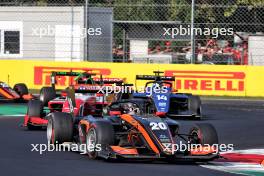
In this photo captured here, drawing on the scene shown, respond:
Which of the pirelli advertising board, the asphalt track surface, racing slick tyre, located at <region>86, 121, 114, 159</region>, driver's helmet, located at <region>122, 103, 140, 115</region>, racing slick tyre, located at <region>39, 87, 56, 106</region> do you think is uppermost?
the pirelli advertising board

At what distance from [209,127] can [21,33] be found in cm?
1850

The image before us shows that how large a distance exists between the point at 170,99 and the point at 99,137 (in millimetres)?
7746

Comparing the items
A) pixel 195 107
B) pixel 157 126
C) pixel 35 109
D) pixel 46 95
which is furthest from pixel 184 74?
pixel 157 126

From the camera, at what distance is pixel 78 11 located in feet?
94.4

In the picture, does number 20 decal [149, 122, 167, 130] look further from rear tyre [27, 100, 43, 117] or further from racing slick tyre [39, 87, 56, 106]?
racing slick tyre [39, 87, 56, 106]

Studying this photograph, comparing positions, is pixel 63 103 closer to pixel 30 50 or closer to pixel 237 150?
pixel 237 150

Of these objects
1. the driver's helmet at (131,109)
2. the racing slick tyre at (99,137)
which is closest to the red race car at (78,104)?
the driver's helmet at (131,109)

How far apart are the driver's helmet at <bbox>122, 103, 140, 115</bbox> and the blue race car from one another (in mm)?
4112

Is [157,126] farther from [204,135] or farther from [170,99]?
[170,99]

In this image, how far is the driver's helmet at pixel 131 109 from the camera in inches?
509

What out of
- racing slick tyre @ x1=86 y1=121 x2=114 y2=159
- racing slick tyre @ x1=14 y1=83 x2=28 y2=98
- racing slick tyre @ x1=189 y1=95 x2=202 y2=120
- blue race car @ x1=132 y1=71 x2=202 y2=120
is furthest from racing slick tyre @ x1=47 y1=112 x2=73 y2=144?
racing slick tyre @ x1=14 y1=83 x2=28 y2=98

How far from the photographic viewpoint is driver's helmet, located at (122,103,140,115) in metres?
12.9

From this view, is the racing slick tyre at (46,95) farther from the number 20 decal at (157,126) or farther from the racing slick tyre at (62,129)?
the number 20 decal at (157,126)

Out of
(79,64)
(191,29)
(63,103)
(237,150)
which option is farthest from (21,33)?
(237,150)
